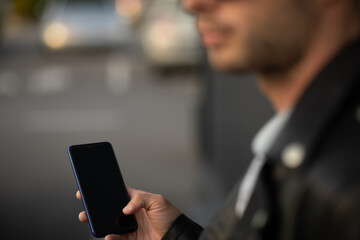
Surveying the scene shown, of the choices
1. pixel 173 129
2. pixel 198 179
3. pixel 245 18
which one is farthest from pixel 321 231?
pixel 173 129

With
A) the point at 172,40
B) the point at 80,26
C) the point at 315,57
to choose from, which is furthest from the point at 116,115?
the point at 315,57

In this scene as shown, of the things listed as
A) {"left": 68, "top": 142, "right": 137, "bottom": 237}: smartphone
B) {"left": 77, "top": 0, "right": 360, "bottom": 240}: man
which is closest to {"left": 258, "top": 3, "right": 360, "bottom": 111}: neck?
{"left": 77, "top": 0, "right": 360, "bottom": 240}: man

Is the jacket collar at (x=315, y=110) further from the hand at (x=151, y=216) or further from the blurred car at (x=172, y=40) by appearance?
the blurred car at (x=172, y=40)

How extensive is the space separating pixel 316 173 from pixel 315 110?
133 mm

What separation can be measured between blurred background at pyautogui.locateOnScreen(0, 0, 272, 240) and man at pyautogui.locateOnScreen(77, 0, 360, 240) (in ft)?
1.64

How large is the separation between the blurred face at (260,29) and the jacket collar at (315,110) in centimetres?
20

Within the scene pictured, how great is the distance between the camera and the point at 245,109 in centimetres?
607

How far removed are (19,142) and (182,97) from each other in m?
4.58

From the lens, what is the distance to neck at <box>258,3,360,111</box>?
5.40 ft

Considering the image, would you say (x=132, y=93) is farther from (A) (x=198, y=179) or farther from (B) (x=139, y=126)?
(A) (x=198, y=179)

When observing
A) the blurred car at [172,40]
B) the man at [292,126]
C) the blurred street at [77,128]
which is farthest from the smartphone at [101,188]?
the blurred car at [172,40]

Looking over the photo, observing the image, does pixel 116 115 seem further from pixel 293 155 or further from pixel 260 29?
pixel 293 155

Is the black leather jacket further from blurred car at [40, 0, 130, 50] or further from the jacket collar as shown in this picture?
blurred car at [40, 0, 130, 50]

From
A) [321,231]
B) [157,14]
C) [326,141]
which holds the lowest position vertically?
[157,14]
